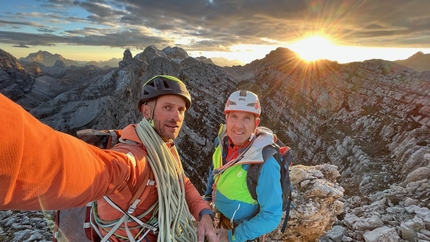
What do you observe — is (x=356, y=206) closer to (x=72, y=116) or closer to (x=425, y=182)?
(x=425, y=182)

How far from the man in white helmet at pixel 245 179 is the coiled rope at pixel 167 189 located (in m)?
0.85

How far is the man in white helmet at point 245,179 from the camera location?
Answer: 12.4 feet

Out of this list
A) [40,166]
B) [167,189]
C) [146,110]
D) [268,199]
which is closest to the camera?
[40,166]

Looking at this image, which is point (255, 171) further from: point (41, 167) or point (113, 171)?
point (41, 167)

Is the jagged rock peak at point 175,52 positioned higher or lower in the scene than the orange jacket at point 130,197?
higher

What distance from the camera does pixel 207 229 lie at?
3635mm

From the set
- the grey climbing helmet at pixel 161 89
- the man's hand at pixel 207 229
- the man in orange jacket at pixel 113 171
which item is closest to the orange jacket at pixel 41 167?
the man in orange jacket at pixel 113 171

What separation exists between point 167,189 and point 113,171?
1420mm

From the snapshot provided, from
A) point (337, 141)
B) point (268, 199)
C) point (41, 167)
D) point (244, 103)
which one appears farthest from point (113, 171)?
point (337, 141)

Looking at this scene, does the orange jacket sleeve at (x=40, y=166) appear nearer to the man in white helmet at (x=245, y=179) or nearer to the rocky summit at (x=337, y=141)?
the man in white helmet at (x=245, y=179)

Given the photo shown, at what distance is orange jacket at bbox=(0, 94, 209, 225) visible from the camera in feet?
3.63

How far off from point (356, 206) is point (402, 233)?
330cm

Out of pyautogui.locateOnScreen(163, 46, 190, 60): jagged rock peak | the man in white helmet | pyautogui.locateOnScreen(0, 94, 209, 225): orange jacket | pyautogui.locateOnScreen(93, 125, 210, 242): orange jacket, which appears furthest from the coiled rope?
pyautogui.locateOnScreen(163, 46, 190, 60): jagged rock peak

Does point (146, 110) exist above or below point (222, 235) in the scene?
above
